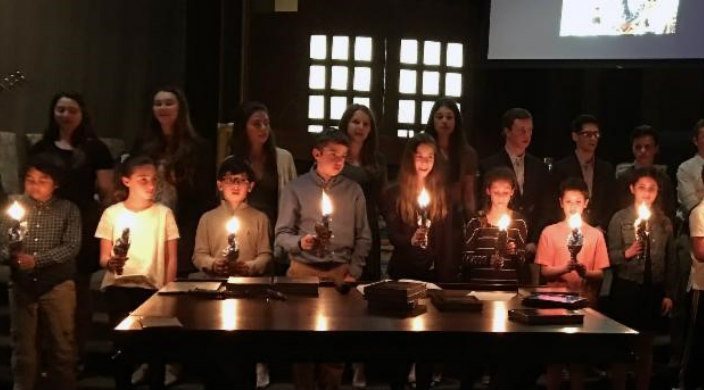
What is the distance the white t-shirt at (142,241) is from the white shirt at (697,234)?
3288mm

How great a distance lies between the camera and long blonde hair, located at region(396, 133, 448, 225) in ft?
17.3

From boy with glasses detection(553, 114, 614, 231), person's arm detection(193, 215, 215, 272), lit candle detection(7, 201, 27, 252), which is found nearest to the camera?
lit candle detection(7, 201, 27, 252)

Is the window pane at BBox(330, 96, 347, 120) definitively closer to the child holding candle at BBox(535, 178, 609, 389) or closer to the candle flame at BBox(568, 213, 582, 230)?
the child holding candle at BBox(535, 178, 609, 389)

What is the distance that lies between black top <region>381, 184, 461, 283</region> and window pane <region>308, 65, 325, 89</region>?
3.60 m

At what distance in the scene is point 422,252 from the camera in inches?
210

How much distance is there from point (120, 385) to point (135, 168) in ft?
5.48

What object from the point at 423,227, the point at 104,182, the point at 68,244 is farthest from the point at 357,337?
the point at 104,182

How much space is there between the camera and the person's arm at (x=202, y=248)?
194 inches

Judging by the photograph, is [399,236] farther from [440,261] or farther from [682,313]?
[682,313]

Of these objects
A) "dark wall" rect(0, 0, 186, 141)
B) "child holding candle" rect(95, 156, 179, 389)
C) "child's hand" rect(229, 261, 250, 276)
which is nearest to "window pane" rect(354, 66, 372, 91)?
"dark wall" rect(0, 0, 186, 141)

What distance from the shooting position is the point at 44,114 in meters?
7.33

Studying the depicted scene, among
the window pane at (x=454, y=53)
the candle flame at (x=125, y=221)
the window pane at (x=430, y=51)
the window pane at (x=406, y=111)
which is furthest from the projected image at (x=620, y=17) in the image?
the candle flame at (x=125, y=221)

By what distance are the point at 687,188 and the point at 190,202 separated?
360 centimetres

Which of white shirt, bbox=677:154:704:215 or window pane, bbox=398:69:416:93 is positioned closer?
white shirt, bbox=677:154:704:215
